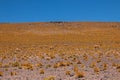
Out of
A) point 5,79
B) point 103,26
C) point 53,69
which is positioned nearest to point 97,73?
point 53,69

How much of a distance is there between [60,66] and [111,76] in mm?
5727

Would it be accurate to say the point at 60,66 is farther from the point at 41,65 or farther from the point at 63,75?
the point at 63,75

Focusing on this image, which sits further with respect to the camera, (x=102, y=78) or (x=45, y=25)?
(x=45, y=25)

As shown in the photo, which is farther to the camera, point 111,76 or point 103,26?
point 103,26

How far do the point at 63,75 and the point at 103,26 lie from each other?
246ft

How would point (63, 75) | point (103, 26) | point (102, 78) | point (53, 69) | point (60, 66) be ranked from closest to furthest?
point (102, 78) → point (63, 75) → point (53, 69) → point (60, 66) → point (103, 26)

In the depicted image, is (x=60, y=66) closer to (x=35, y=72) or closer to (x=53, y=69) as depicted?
(x=53, y=69)

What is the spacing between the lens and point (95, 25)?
9356 cm

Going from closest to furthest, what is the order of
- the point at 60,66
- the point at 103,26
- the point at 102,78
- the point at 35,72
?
the point at 102,78 < the point at 35,72 < the point at 60,66 < the point at 103,26

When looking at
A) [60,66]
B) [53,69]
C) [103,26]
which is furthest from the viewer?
[103,26]

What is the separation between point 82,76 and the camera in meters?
16.9

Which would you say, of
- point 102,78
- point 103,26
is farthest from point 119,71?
point 103,26

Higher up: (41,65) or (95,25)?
(95,25)

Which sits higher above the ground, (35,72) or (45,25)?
(45,25)
